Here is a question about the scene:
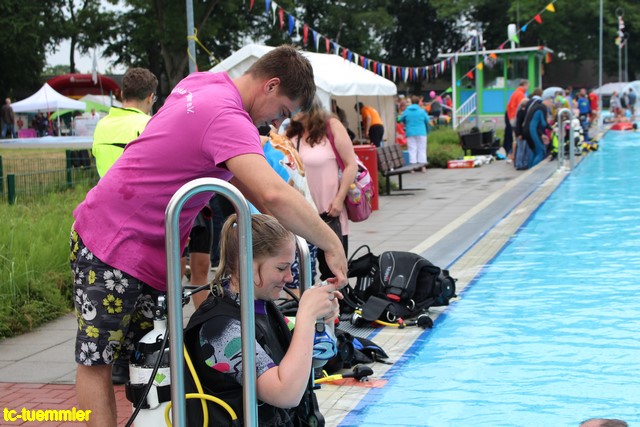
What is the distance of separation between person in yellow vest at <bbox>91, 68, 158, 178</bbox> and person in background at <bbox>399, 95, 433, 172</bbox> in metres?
14.4

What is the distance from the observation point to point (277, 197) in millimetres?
2877

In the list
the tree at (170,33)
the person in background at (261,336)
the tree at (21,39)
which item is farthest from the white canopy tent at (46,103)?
the person in background at (261,336)

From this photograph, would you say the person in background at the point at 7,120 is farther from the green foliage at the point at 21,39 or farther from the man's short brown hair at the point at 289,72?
the man's short brown hair at the point at 289,72

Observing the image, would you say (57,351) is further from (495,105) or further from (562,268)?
(495,105)

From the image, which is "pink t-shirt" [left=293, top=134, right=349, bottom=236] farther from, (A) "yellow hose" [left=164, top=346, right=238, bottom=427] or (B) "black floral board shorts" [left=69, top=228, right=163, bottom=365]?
(A) "yellow hose" [left=164, top=346, right=238, bottom=427]

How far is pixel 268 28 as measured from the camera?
177ft

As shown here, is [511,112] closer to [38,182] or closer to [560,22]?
[38,182]

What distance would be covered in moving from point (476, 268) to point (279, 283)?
19.0ft

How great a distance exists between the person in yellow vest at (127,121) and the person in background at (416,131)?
47.1 feet

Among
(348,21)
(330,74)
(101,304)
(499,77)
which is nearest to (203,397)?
(101,304)

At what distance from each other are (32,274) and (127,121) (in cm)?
195

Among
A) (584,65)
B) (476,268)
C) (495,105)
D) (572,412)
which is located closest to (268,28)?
(495,105)

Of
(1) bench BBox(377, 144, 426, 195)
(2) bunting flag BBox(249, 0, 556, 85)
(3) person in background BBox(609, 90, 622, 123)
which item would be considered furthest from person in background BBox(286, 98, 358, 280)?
(3) person in background BBox(609, 90, 622, 123)

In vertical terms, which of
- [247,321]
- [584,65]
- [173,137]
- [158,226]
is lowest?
[247,321]
